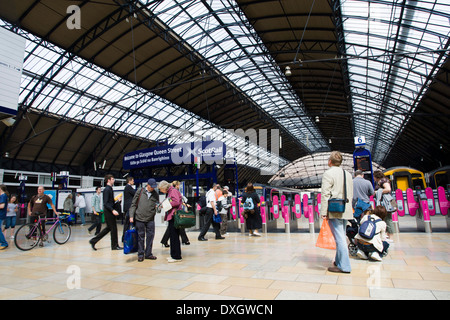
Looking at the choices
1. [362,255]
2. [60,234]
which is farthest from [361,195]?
[60,234]

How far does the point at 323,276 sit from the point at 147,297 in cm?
231

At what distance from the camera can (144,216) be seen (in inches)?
215

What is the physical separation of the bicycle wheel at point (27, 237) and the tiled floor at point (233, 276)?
74 cm

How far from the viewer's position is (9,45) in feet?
21.3

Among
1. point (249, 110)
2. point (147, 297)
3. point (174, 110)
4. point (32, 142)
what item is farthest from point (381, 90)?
point (32, 142)

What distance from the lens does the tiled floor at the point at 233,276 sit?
3.14 m

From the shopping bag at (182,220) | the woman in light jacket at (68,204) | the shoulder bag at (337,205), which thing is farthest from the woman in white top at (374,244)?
the woman in light jacket at (68,204)

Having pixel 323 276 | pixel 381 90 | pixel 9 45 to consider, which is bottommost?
pixel 323 276

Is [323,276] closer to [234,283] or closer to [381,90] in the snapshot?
[234,283]

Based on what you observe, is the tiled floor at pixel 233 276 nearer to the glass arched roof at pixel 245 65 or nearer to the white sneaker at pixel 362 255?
the white sneaker at pixel 362 255

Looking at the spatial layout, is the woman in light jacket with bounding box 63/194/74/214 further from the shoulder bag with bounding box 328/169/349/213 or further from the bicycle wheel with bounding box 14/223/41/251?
the shoulder bag with bounding box 328/169/349/213

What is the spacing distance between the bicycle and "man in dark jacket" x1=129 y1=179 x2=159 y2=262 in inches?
133
